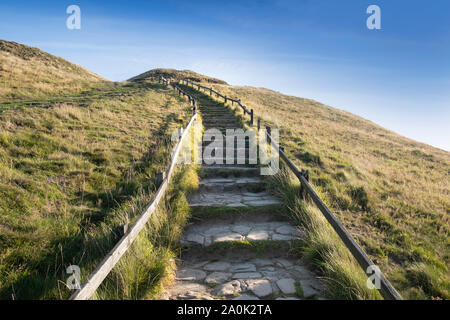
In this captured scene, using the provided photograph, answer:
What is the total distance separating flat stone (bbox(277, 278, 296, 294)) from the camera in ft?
11.2

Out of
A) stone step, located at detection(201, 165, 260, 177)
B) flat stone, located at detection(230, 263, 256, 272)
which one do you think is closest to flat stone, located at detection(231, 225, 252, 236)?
flat stone, located at detection(230, 263, 256, 272)

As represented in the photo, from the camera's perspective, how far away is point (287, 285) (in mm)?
3521

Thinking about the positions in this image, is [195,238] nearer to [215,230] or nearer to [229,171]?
[215,230]

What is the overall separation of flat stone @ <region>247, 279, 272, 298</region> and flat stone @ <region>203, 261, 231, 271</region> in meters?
0.52

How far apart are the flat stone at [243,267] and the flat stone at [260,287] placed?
318 millimetres

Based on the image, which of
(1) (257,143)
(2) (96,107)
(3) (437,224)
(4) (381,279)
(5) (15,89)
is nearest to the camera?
(4) (381,279)

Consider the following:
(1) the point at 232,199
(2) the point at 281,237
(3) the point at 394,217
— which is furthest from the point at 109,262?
(3) the point at 394,217

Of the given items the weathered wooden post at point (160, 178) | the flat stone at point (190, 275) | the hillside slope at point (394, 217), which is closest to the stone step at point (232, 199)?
the weathered wooden post at point (160, 178)

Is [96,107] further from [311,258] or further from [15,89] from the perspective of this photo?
[311,258]

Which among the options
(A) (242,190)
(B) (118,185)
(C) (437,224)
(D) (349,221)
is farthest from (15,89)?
(C) (437,224)

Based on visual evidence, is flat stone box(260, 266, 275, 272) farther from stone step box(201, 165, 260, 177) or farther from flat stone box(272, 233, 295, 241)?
stone step box(201, 165, 260, 177)

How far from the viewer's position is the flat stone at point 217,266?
399 cm
